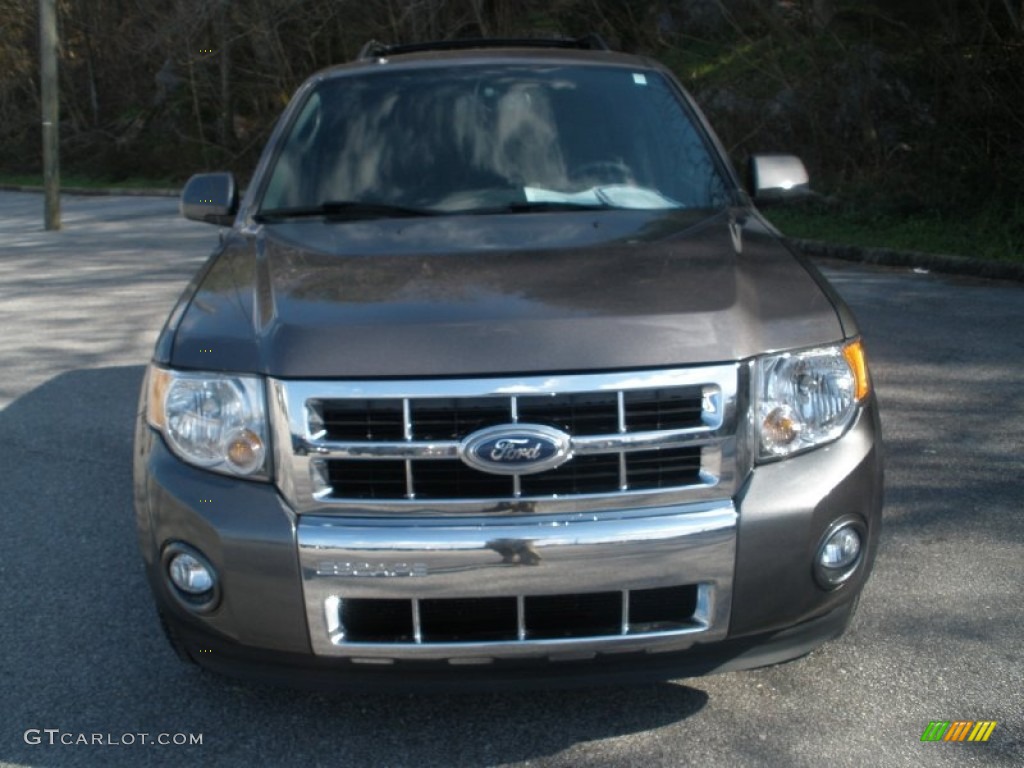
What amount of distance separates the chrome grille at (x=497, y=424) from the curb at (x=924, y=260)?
8214 mm

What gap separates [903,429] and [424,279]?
11.8ft

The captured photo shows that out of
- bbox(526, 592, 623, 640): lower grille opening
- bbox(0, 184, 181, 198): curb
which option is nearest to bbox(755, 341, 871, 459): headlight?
bbox(526, 592, 623, 640): lower grille opening

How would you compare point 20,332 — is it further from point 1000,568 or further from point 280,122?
point 1000,568

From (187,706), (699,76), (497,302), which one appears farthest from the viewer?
(699,76)

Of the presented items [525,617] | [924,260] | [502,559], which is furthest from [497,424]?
[924,260]

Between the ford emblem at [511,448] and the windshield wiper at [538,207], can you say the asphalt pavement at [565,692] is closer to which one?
the ford emblem at [511,448]

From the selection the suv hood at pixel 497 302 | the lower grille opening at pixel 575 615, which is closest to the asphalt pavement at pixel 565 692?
the lower grille opening at pixel 575 615

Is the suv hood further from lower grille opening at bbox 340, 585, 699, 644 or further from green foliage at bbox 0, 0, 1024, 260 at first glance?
green foliage at bbox 0, 0, 1024, 260

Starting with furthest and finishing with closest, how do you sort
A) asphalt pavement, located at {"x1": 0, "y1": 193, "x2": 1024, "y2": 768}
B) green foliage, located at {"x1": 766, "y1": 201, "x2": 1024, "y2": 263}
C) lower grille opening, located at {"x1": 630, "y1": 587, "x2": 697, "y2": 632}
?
green foliage, located at {"x1": 766, "y1": 201, "x2": 1024, "y2": 263}
asphalt pavement, located at {"x1": 0, "y1": 193, "x2": 1024, "y2": 768}
lower grille opening, located at {"x1": 630, "y1": 587, "x2": 697, "y2": 632}

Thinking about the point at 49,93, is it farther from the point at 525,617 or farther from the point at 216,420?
the point at 525,617

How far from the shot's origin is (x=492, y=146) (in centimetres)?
457

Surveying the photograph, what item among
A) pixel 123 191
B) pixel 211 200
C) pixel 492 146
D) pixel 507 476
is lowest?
pixel 123 191

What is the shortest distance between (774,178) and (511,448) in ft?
7.69

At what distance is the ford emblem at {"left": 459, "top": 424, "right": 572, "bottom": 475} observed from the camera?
2.97m
